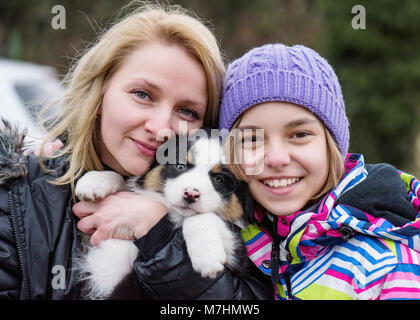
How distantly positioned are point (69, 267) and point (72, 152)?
2.12 ft

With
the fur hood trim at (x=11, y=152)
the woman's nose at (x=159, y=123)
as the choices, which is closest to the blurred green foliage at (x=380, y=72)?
the woman's nose at (x=159, y=123)

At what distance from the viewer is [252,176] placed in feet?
7.26

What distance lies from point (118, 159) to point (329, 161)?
114 centimetres

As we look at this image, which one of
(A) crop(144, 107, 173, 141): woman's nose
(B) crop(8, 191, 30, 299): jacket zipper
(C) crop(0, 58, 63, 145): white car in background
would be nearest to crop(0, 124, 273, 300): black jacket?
(B) crop(8, 191, 30, 299): jacket zipper

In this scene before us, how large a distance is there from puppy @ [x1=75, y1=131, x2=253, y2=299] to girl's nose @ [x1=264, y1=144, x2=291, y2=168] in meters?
0.26

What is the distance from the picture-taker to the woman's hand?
87.0 inches

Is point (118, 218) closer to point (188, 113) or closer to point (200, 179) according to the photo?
point (200, 179)

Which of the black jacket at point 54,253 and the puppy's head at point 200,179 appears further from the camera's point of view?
the puppy's head at point 200,179

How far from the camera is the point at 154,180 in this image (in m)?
2.37

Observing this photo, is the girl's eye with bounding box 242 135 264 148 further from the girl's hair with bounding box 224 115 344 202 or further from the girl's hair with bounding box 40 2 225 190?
the girl's hair with bounding box 40 2 225 190

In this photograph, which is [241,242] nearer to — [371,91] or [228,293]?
[228,293]

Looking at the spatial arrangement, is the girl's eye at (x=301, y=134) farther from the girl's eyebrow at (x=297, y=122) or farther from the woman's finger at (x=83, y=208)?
the woman's finger at (x=83, y=208)

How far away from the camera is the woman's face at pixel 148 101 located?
2.26 metres
